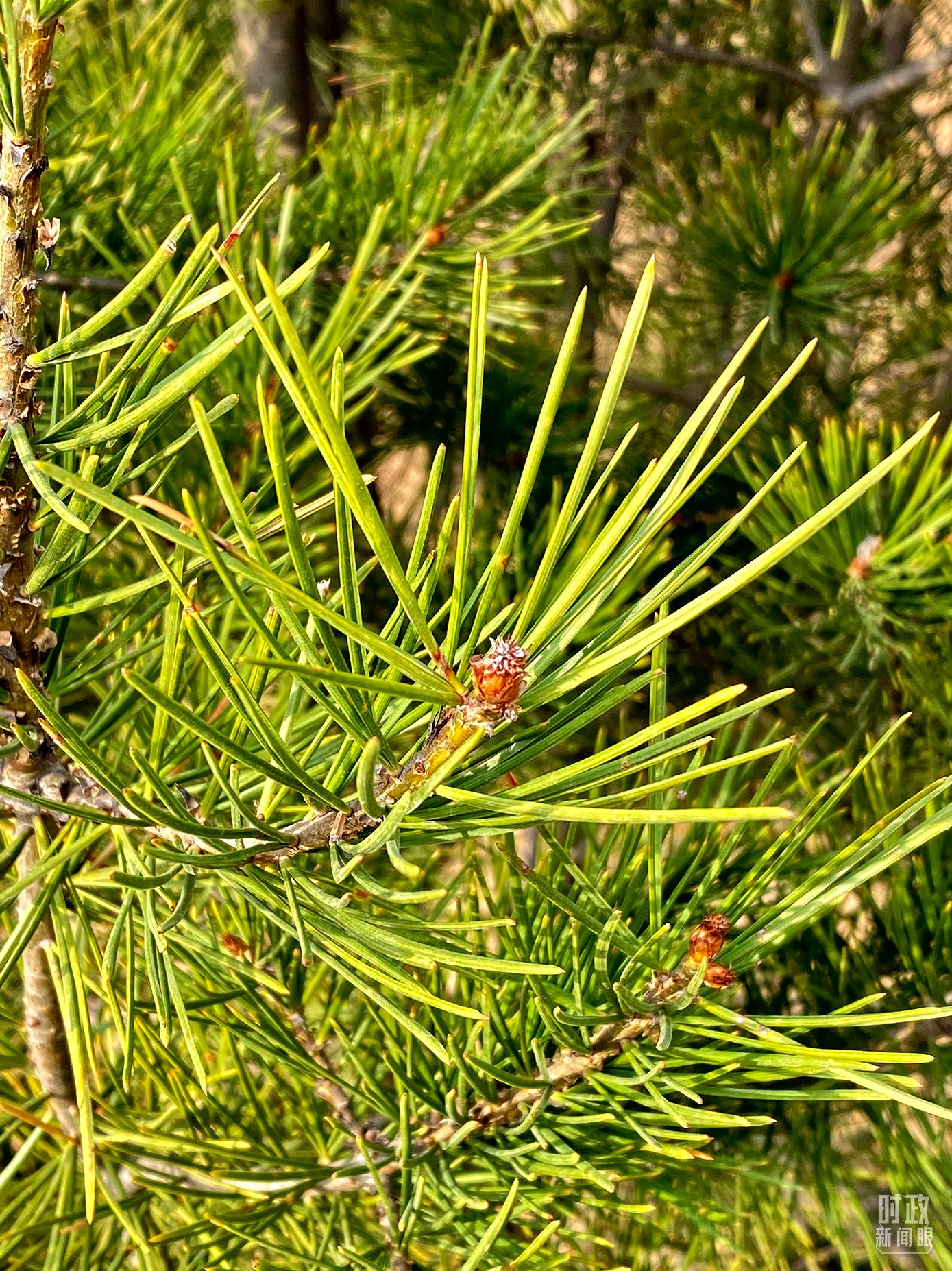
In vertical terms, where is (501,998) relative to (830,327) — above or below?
below

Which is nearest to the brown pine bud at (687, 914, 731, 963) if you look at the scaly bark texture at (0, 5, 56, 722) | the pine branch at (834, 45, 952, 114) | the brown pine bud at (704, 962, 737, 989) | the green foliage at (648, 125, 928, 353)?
the brown pine bud at (704, 962, 737, 989)

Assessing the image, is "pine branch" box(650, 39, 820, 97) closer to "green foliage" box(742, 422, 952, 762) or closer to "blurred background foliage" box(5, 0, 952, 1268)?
"blurred background foliage" box(5, 0, 952, 1268)

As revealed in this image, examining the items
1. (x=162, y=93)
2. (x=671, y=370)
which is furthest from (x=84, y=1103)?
(x=671, y=370)

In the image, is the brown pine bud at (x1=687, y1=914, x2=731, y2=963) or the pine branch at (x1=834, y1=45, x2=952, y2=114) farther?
the pine branch at (x1=834, y1=45, x2=952, y2=114)

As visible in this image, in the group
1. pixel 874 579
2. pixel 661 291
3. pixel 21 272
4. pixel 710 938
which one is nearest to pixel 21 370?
pixel 21 272

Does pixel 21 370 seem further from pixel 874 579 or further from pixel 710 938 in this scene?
pixel 874 579

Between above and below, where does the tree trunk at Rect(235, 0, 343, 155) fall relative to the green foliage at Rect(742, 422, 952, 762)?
above

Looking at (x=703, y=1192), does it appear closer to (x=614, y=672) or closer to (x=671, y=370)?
(x=614, y=672)
